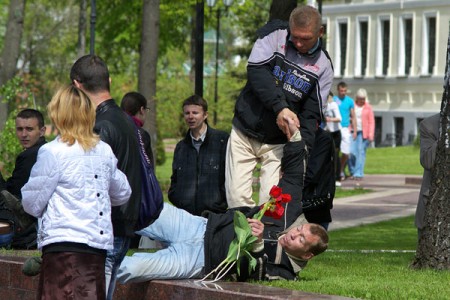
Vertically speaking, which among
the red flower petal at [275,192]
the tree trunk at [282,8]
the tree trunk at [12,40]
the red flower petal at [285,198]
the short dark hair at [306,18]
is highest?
the tree trunk at [12,40]

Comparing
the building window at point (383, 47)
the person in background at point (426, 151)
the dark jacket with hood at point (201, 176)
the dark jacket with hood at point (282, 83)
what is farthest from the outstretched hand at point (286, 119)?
the building window at point (383, 47)

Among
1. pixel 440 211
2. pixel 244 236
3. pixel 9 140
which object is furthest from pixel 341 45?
pixel 244 236

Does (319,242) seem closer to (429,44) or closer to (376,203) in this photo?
(376,203)

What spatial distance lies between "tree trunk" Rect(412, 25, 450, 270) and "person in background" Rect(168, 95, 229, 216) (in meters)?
2.25

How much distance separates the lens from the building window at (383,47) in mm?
63188

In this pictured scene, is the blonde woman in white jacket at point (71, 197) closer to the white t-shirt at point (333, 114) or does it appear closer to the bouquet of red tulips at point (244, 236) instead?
the bouquet of red tulips at point (244, 236)

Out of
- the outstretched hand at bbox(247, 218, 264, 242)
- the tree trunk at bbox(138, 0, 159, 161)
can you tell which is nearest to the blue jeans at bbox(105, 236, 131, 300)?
the outstretched hand at bbox(247, 218, 264, 242)

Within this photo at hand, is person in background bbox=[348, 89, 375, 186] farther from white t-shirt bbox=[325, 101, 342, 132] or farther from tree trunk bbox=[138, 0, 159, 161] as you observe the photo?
tree trunk bbox=[138, 0, 159, 161]

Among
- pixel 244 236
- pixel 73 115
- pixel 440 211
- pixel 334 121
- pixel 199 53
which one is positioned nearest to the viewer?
pixel 73 115

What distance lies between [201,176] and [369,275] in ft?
8.16

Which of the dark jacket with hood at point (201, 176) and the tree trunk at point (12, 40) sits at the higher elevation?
the tree trunk at point (12, 40)

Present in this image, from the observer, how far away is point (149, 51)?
24.6 metres

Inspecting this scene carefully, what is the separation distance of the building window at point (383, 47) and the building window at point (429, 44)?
9.83 ft

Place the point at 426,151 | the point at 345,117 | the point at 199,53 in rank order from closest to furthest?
the point at 426,151 → the point at 199,53 → the point at 345,117
